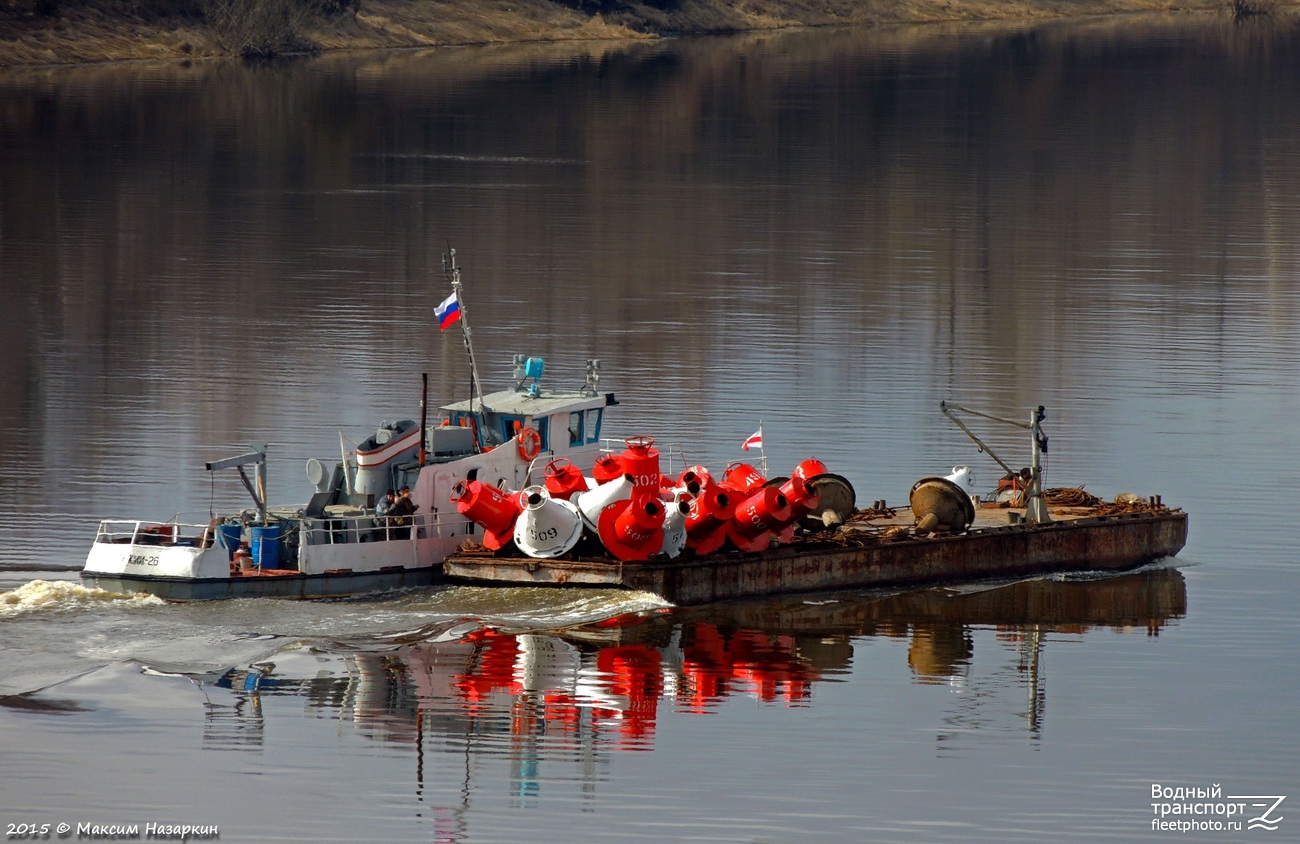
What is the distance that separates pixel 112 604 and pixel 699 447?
1992cm

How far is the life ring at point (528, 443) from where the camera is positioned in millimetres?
46250

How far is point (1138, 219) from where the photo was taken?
345ft

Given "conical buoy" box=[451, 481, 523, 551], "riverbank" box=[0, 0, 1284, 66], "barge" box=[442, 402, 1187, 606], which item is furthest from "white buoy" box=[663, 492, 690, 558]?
"riverbank" box=[0, 0, 1284, 66]

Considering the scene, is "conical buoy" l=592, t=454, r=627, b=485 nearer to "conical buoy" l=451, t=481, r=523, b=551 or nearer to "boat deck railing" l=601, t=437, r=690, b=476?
"conical buoy" l=451, t=481, r=523, b=551

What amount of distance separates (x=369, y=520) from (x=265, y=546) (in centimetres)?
222

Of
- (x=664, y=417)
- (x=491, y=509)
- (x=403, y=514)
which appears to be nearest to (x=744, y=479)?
(x=491, y=509)

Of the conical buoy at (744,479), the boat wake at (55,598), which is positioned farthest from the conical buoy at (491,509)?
the boat wake at (55,598)

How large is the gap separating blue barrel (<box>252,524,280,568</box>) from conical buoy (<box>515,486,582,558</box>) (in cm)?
485

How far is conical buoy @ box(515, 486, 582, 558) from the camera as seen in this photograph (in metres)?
43.0

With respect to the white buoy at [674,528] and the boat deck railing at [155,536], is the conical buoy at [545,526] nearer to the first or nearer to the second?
the white buoy at [674,528]

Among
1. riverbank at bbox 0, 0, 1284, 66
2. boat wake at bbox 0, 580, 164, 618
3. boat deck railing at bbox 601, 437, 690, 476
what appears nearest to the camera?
boat wake at bbox 0, 580, 164, 618

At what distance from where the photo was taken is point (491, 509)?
43.5m

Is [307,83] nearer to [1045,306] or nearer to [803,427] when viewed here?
[1045,306]

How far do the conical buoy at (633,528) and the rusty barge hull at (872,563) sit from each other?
10.8 inches
